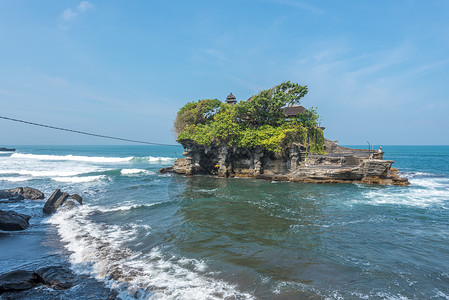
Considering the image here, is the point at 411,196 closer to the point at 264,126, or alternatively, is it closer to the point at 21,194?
the point at 264,126

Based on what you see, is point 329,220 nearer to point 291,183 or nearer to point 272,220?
point 272,220

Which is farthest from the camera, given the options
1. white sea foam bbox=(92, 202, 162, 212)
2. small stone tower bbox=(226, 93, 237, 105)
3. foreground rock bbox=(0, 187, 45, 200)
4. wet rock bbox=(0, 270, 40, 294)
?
small stone tower bbox=(226, 93, 237, 105)

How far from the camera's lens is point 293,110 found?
31.6 metres

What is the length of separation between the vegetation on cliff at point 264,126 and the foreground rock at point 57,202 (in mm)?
14946

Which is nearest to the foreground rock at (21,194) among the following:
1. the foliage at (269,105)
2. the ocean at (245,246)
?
the ocean at (245,246)

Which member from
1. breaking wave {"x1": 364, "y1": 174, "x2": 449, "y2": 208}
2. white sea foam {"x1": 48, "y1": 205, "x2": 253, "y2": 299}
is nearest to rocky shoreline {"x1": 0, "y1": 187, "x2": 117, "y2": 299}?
white sea foam {"x1": 48, "y1": 205, "x2": 253, "y2": 299}

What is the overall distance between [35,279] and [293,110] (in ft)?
97.8

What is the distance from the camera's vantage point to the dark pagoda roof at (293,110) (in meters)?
31.0

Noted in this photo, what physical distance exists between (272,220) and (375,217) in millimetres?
6080

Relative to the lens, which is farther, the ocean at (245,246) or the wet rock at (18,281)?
the ocean at (245,246)

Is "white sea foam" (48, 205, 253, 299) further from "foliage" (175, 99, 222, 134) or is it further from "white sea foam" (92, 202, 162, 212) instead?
"foliage" (175, 99, 222, 134)

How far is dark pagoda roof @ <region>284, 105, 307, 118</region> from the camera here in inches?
1222

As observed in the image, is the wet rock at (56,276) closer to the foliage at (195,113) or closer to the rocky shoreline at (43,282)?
the rocky shoreline at (43,282)

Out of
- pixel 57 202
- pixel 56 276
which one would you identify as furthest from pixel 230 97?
pixel 56 276
